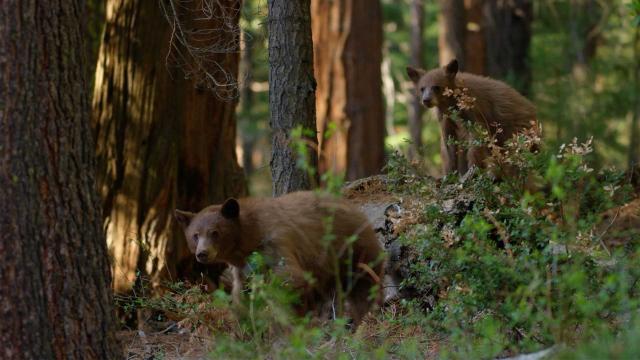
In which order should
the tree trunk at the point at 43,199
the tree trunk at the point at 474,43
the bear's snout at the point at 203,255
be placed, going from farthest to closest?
the tree trunk at the point at 474,43, the bear's snout at the point at 203,255, the tree trunk at the point at 43,199

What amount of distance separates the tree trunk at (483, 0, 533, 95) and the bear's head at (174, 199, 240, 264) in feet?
55.3

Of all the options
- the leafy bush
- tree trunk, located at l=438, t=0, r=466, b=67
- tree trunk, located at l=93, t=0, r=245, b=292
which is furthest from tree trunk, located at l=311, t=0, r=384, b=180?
the leafy bush

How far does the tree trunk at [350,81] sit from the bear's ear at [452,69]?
5.74m

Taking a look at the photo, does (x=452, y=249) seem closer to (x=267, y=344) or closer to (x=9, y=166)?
(x=267, y=344)

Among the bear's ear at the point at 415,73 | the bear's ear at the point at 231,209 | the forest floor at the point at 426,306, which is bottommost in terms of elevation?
the forest floor at the point at 426,306

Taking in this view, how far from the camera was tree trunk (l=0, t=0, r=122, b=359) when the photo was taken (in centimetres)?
699

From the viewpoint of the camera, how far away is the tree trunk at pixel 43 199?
6992mm

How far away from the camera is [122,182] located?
1270 centimetres

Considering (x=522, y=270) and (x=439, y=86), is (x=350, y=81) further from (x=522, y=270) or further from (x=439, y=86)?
(x=522, y=270)

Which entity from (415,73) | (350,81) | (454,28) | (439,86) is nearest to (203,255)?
(439,86)

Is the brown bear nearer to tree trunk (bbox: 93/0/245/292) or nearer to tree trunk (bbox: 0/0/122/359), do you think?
tree trunk (bbox: 93/0/245/292)

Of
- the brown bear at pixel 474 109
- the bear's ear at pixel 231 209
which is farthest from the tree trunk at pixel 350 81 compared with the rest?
the bear's ear at pixel 231 209

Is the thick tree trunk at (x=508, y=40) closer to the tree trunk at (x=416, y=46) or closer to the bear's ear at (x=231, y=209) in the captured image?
the tree trunk at (x=416, y=46)

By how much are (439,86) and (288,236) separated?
370cm
